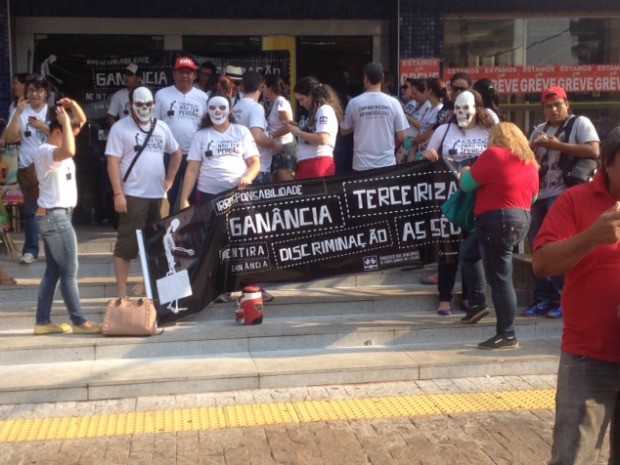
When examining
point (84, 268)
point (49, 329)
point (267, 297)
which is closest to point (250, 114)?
point (267, 297)

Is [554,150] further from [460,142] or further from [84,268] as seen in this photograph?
[84,268]

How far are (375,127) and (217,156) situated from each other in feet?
5.15

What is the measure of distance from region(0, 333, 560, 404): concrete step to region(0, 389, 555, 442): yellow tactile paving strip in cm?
32

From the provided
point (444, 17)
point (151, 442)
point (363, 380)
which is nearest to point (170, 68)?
point (444, 17)

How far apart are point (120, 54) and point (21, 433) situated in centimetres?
685

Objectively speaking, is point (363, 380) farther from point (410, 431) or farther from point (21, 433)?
point (21, 433)

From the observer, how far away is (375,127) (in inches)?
320

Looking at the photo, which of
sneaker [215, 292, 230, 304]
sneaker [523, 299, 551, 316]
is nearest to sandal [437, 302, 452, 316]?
sneaker [523, 299, 551, 316]

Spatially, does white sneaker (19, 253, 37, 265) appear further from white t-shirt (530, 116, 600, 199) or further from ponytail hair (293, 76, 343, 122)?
white t-shirt (530, 116, 600, 199)

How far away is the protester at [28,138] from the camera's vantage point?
821 centimetres

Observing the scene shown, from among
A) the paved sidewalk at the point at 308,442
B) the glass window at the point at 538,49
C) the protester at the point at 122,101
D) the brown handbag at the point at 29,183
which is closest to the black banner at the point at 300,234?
the paved sidewalk at the point at 308,442

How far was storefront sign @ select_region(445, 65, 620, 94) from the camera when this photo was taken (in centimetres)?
1159

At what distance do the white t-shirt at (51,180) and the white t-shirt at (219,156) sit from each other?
1137 mm

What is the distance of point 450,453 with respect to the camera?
198 inches
